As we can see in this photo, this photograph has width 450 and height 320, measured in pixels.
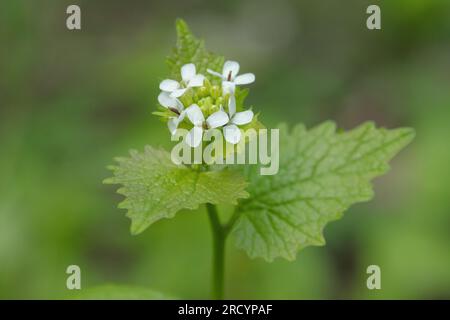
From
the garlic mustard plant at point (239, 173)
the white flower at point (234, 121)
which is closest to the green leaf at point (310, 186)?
the garlic mustard plant at point (239, 173)

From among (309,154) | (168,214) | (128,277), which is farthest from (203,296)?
(168,214)

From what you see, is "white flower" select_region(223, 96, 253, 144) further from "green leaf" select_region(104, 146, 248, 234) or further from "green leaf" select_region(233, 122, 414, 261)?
"green leaf" select_region(233, 122, 414, 261)

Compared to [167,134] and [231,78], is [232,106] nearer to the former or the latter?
[231,78]

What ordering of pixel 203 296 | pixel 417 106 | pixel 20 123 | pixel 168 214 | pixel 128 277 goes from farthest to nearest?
pixel 417 106 → pixel 20 123 → pixel 128 277 → pixel 203 296 → pixel 168 214

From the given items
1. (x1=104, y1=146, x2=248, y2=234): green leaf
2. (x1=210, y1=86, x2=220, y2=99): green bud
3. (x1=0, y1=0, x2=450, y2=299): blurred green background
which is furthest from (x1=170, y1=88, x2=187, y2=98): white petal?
(x1=0, y1=0, x2=450, y2=299): blurred green background

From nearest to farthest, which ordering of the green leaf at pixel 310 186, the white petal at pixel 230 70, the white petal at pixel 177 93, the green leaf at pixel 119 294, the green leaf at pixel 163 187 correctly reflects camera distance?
the green leaf at pixel 163 187 → the white petal at pixel 177 93 → the white petal at pixel 230 70 → the green leaf at pixel 310 186 → the green leaf at pixel 119 294

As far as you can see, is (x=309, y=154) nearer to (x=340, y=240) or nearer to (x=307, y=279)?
(x=307, y=279)

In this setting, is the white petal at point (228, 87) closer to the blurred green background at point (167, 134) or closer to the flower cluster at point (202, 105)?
the flower cluster at point (202, 105)

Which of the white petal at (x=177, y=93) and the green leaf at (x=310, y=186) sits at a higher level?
the white petal at (x=177, y=93)
